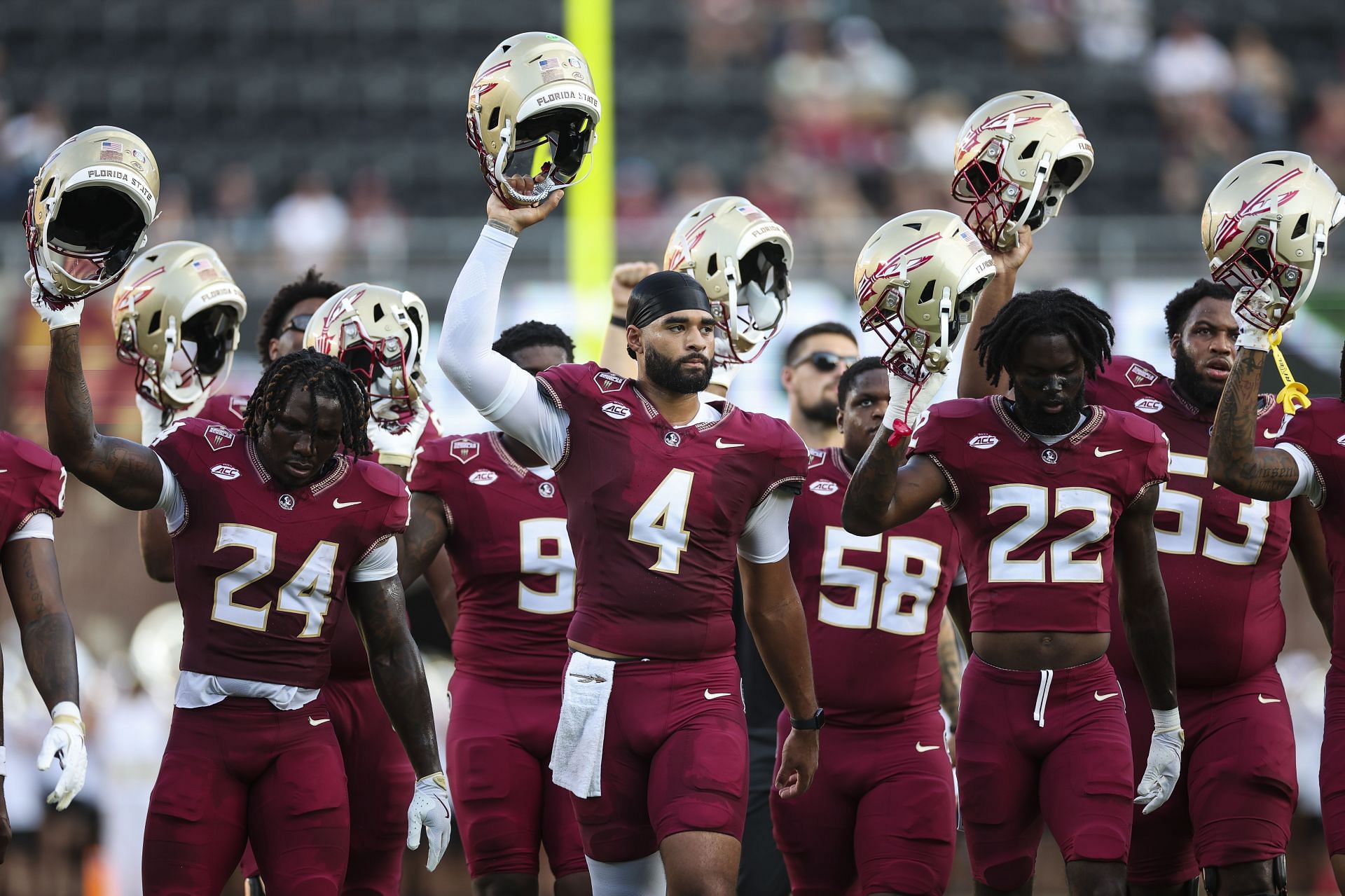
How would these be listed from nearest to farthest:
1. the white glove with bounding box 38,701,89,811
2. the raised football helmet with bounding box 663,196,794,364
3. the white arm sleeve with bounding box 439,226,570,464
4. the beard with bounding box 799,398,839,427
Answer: the white glove with bounding box 38,701,89,811, the white arm sleeve with bounding box 439,226,570,464, the raised football helmet with bounding box 663,196,794,364, the beard with bounding box 799,398,839,427

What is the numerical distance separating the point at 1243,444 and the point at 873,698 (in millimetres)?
1489

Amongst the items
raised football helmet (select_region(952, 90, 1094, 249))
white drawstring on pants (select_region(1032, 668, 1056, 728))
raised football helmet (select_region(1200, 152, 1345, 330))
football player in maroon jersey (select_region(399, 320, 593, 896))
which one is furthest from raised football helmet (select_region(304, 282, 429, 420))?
raised football helmet (select_region(1200, 152, 1345, 330))

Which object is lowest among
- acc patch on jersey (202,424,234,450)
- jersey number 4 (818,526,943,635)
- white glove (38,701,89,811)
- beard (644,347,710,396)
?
white glove (38,701,89,811)

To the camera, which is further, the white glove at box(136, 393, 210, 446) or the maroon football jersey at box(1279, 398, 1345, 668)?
the white glove at box(136, 393, 210, 446)

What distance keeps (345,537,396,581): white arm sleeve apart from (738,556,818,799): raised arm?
1.05 metres

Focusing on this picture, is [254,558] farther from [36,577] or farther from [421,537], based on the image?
[421,537]

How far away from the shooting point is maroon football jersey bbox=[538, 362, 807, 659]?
17.2ft

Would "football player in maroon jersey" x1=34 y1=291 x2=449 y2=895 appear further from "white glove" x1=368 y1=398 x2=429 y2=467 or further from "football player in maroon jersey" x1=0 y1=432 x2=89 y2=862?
"white glove" x1=368 y1=398 x2=429 y2=467

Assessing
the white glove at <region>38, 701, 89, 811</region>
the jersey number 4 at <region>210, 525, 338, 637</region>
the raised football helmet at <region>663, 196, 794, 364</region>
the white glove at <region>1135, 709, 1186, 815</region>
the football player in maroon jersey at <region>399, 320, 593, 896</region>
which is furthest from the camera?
the raised football helmet at <region>663, 196, 794, 364</region>

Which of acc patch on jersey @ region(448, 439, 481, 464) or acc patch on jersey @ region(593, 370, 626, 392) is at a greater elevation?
acc patch on jersey @ region(593, 370, 626, 392)

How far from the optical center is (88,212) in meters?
5.18

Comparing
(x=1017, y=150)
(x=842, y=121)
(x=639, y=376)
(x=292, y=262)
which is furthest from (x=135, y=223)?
(x=842, y=121)

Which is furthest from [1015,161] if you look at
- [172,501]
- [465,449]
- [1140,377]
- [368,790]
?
[368,790]

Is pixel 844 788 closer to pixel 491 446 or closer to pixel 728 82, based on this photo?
pixel 491 446
